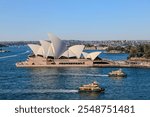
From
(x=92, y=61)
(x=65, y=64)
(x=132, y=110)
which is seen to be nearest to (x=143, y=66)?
(x=92, y=61)

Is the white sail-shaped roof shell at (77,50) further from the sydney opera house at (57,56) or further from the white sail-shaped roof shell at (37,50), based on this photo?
the white sail-shaped roof shell at (37,50)

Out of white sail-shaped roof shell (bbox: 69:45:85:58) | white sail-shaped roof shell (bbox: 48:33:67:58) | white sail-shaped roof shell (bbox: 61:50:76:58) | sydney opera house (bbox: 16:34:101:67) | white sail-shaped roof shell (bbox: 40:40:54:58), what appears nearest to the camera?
white sail-shaped roof shell (bbox: 48:33:67:58)

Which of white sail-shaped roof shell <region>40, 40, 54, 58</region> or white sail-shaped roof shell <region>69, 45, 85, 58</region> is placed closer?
white sail-shaped roof shell <region>40, 40, 54, 58</region>

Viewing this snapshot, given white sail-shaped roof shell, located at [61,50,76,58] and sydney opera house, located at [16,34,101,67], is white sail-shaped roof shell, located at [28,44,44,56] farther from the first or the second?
white sail-shaped roof shell, located at [61,50,76,58]

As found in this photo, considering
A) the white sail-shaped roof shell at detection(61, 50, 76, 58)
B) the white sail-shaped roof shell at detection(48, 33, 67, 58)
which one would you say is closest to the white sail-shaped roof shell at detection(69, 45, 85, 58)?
Result: the white sail-shaped roof shell at detection(61, 50, 76, 58)

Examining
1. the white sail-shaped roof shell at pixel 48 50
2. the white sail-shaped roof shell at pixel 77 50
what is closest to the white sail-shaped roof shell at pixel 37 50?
the white sail-shaped roof shell at pixel 48 50

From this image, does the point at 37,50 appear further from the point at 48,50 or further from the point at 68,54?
the point at 68,54

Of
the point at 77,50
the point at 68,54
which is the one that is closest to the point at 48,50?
the point at 68,54
